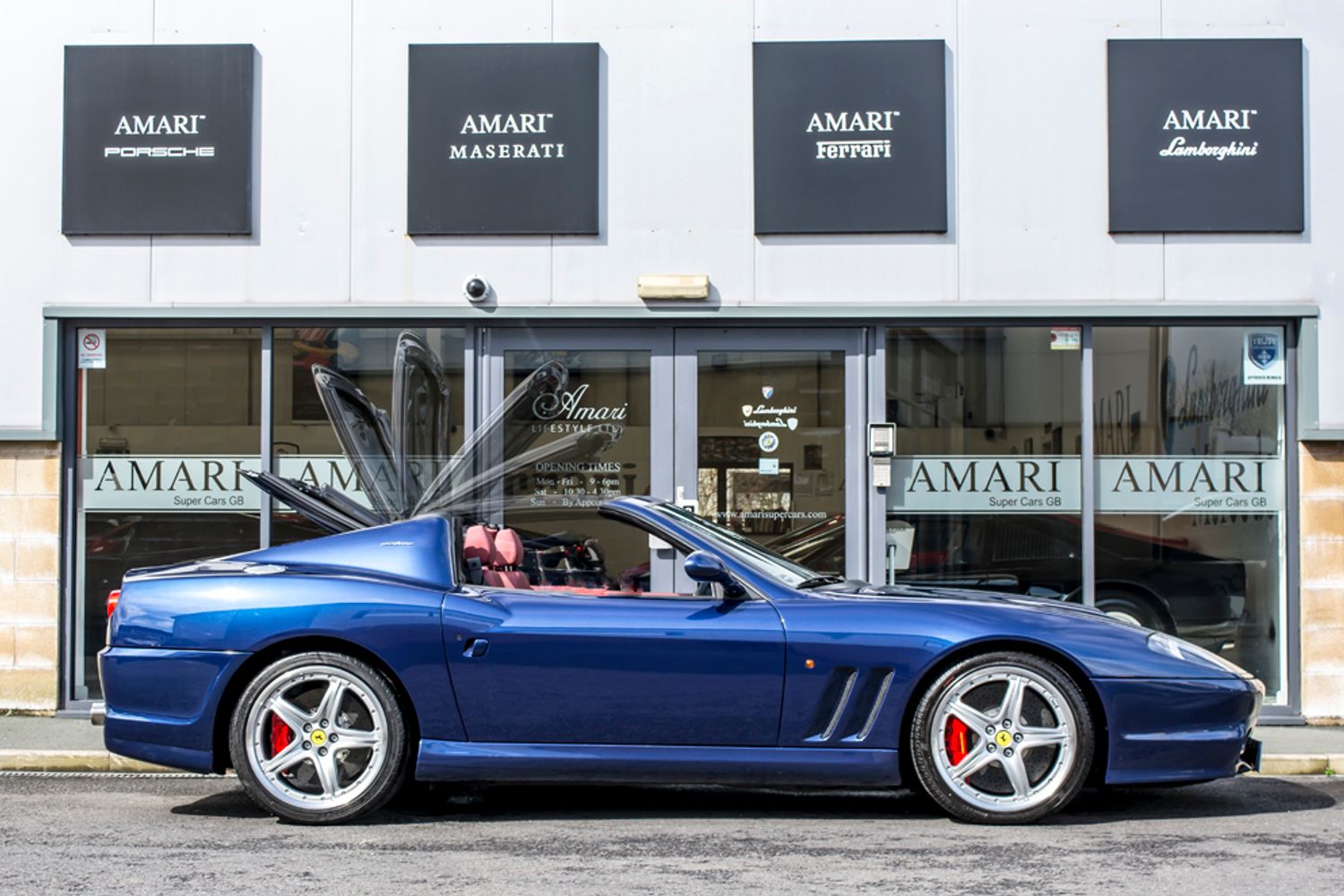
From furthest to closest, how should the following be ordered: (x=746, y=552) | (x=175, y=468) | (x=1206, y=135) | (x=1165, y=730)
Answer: (x=175, y=468) < (x=1206, y=135) < (x=746, y=552) < (x=1165, y=730)

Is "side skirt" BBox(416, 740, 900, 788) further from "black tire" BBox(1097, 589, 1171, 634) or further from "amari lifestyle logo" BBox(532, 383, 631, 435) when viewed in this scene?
"black tire" BBox(1097, 589, 1171, 634)

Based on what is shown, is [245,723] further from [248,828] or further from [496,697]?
[496,697]

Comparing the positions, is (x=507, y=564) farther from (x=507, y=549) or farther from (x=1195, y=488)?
(x=1195, y=488)

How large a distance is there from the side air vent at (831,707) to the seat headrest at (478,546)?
5.39 ft

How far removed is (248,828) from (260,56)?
5534 millimetres

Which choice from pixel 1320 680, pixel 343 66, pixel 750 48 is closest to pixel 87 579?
pixel 343 66

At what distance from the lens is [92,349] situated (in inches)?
365

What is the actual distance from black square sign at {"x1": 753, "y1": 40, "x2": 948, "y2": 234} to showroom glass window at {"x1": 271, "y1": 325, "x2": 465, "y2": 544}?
237cm

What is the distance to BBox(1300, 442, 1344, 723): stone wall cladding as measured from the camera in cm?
888

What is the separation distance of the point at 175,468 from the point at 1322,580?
7.28 meters

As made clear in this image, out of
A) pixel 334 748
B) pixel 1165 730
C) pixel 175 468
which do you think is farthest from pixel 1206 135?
pixel 175 468

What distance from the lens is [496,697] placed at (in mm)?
5590

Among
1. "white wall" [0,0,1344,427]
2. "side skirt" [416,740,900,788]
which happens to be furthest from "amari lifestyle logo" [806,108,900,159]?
"side skirt" [416,740,900,788]

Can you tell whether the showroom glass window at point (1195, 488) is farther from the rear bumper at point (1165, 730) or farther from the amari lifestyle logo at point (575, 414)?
the rear bumper at point (1165, 730)
